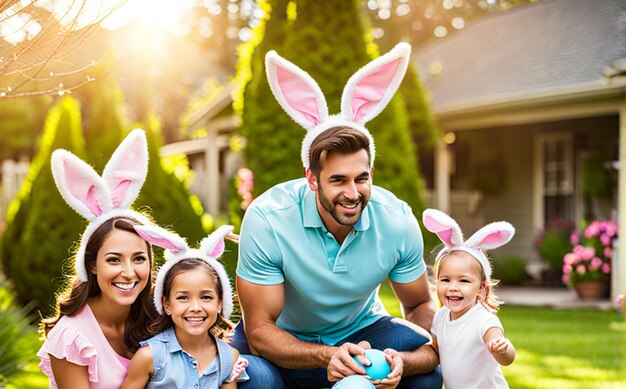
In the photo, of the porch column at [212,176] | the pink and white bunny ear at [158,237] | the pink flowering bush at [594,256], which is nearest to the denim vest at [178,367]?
the pink and white bunny ear at [158,237]

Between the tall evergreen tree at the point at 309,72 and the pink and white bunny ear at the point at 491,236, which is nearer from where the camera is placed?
the pink and white bunny ear at the point at 491,236

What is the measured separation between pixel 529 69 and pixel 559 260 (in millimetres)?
2987

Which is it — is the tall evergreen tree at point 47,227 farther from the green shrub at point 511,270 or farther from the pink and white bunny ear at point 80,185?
the green shrub at point 511,270

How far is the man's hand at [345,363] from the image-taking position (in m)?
3.01

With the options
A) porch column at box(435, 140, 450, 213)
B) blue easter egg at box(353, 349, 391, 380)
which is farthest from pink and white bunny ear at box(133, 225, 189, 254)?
porch column at box(435, 140, 450, 213)

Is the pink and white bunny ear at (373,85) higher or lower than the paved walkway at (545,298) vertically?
higher

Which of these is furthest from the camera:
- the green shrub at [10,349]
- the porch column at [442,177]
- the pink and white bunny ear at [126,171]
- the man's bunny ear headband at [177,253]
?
the porch column at [442,177]

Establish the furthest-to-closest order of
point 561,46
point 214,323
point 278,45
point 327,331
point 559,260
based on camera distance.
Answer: point 561,46 → point 559,260 → point 278,45 → point 327,331 → point 214,323

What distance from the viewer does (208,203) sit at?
14.7 metres

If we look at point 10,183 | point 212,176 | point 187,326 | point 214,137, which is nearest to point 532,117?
point 212,176

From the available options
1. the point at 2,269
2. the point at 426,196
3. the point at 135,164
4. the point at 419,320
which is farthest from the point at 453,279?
the point at 426,196

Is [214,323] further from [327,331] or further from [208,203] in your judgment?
[208,203]

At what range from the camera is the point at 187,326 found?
3.11m

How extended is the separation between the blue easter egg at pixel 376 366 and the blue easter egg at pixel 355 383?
0.07 m
